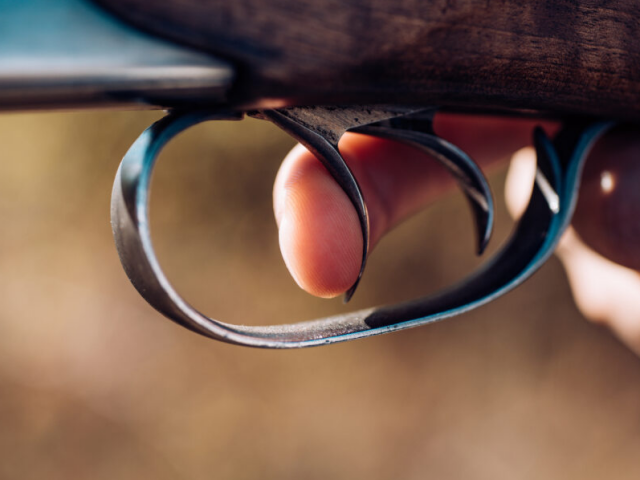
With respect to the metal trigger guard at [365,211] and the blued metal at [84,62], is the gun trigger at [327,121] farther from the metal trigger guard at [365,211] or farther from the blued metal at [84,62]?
the blued metal at [84,62]

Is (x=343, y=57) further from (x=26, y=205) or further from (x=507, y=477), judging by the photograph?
(x=507, y=477)

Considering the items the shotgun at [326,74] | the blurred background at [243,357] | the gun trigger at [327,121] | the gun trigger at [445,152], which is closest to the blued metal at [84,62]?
the shotgun at [326,74]

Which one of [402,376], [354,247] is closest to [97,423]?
[402,376]

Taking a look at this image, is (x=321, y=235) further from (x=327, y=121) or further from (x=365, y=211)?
(x=327, y=121)

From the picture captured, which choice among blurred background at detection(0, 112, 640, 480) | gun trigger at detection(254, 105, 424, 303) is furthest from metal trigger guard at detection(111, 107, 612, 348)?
A: blurred background at detection(0, 112, 640, 480)

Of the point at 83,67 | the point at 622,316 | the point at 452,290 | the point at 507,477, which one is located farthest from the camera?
the point at 507,477

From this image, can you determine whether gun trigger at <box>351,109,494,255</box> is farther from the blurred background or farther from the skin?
the blurred background

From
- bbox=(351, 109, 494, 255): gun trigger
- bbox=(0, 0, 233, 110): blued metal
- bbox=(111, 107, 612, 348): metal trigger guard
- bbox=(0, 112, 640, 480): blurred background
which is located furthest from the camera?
bbox=(0, 112, 640, 480): blurred background
